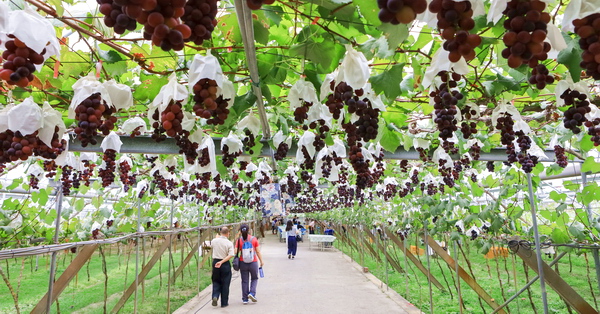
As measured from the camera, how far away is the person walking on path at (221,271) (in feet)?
→ 24.0

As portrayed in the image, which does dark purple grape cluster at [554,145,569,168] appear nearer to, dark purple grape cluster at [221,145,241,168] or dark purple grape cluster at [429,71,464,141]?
dark purple grape cluster at [429,71,464,141]

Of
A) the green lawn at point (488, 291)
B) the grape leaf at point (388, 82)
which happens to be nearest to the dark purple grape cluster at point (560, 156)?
the green lawn at point (488, 291)

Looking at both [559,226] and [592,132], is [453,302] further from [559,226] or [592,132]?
[592,132]

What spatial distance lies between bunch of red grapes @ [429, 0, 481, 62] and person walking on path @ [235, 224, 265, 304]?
7.37 metres

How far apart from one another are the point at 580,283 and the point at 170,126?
10381 millimetres

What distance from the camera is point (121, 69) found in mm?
2574

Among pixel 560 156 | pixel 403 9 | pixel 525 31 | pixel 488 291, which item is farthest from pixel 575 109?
pixel 488 291

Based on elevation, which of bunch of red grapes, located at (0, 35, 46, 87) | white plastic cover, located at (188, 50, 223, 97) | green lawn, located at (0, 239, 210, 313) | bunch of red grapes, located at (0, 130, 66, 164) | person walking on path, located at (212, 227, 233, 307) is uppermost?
white plastic cover, located at (188, 50, 223, 97)

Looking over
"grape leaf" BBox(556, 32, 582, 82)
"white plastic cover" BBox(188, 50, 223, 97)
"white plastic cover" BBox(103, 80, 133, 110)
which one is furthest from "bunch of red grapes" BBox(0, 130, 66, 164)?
"grape leaf" BBox(556, 32, 582, 82)

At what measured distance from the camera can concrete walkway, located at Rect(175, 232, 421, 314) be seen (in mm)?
7121

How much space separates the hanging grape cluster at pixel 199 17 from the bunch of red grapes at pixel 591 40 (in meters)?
0.92

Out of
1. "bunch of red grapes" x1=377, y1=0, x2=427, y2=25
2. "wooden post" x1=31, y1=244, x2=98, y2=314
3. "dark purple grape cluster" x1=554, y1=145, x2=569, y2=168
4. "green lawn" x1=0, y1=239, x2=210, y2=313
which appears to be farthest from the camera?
"green lawn" x1=0, y1=239, x2=210, y2=313

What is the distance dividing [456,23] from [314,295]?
8.18 metres

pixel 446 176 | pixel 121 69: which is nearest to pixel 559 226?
pixel 446 176
